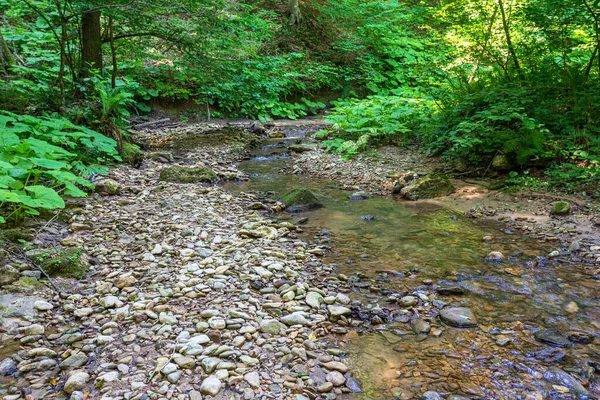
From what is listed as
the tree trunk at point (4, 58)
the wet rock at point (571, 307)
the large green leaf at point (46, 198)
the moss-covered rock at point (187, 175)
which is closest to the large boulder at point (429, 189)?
the wet rock at point (571, 307)

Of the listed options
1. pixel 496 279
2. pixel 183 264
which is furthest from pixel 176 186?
pixel 496 279

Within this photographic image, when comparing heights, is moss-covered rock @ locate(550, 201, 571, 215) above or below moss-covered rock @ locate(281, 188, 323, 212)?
above

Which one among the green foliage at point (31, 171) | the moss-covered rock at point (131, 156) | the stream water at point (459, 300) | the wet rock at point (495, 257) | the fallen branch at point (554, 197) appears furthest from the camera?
the moss-covered rock at point (131, 156)

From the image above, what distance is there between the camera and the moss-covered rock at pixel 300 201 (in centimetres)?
501

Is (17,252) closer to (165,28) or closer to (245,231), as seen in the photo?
(245,231)

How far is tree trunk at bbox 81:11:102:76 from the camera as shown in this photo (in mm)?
6207

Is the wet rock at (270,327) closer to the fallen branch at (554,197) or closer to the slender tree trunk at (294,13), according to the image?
the fallen branch at (554,197)

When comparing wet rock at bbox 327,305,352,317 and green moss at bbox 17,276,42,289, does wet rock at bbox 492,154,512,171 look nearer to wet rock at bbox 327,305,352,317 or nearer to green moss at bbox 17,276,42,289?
wet rock at bbox 327,305,352,317

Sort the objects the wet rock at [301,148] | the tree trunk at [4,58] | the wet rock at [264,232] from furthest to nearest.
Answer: the wet rock at [301,148]
the tree trunk at [4,58]
the wet rock at [264,232]

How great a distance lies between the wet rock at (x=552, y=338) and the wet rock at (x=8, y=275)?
3727mm

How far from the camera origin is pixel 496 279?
3.08 meters

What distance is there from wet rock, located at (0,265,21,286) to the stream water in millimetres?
2433

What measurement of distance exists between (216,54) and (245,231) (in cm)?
466

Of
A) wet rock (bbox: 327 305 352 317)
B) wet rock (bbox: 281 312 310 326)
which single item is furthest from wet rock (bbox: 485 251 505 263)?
wet rock (bbox: 281 312 310 326)
